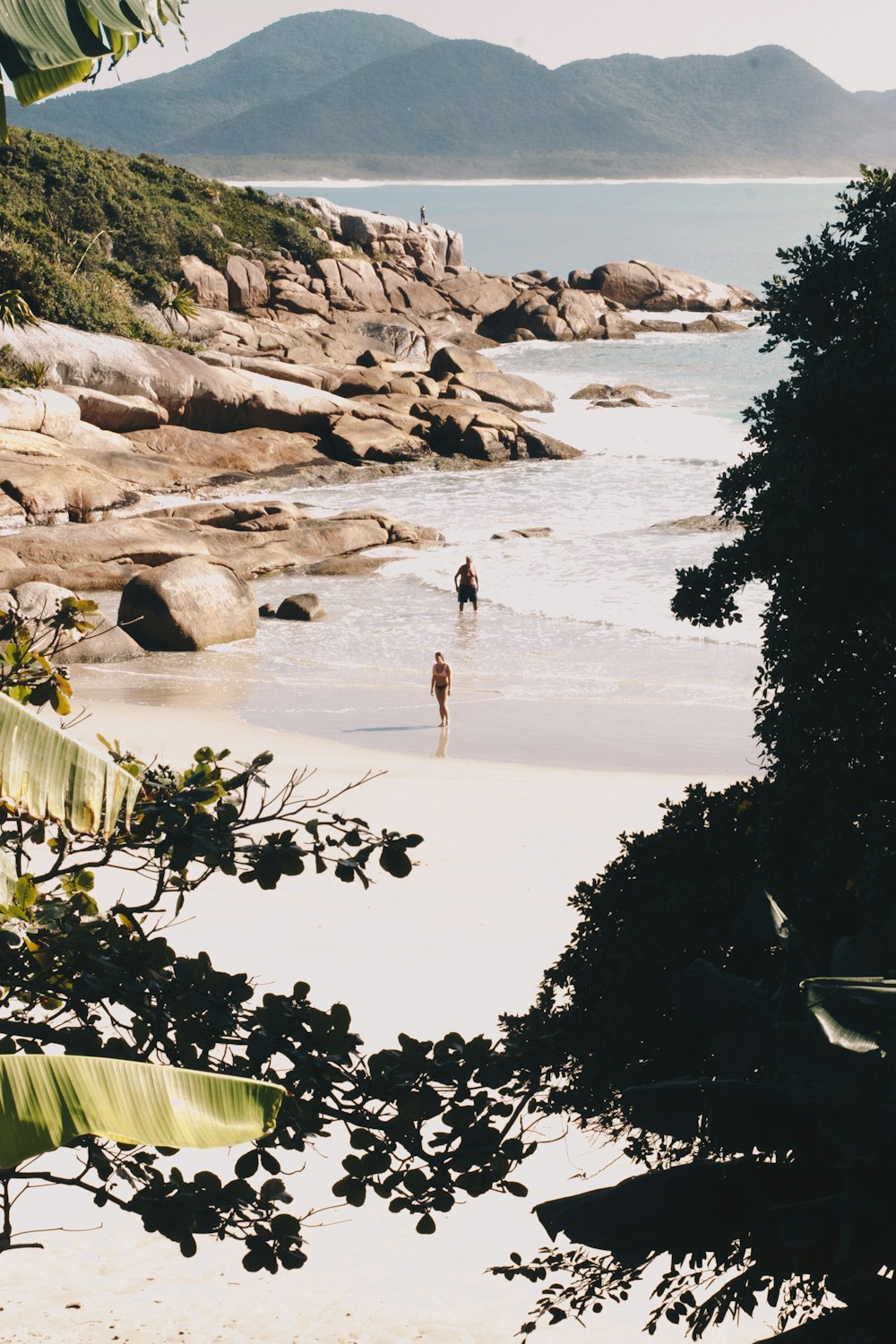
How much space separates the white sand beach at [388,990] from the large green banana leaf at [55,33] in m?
4.67

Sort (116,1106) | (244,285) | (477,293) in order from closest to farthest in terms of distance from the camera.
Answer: (116,1106)
(244,285)
(477,293)

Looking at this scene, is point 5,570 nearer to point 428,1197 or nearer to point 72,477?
point 72,477

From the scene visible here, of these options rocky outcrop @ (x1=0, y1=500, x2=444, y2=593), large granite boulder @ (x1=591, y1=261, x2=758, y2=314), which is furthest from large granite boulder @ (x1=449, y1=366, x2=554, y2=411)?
large granite boulder @ (x1=591, y1=261, x2=758, y2=314)

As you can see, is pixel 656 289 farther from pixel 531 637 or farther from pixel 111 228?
pixel 531 637

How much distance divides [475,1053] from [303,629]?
19.1 m

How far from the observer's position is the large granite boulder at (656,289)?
77625 mm

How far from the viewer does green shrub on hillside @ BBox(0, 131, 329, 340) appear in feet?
131

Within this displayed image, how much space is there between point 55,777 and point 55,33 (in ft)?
7.69

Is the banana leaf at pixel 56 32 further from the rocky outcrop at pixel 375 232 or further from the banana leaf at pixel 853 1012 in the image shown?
the rocky outcrop at pixel 375 232

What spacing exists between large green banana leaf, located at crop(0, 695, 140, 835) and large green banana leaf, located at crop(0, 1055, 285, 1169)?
1120 millimetres

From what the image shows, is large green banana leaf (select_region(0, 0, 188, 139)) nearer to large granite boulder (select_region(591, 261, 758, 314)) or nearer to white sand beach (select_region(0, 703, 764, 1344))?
Result: white sand beach (select_region(0, 703, 764, 1344))

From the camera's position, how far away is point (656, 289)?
78938mm

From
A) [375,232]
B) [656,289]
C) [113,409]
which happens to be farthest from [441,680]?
[656,289]

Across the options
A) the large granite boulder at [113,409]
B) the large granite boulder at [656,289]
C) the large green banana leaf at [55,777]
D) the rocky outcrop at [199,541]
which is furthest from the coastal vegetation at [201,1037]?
the large granite boulder at [656,289]
